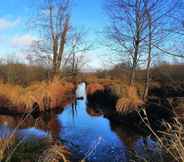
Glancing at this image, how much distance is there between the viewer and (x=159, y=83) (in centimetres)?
2347

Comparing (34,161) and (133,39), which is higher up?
(133,39)

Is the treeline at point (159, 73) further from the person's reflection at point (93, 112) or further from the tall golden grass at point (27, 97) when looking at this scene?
the tall golden grass at point (27, 97)

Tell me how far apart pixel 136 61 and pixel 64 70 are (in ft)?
38.9

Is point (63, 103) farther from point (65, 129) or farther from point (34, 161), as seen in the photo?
point (34, 161)

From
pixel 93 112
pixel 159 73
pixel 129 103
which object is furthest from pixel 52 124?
pixel 159 73

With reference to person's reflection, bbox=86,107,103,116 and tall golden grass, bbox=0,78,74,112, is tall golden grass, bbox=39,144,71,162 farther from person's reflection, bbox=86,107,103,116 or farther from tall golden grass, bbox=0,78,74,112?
tall golden grass, bbox=0,78,74,112

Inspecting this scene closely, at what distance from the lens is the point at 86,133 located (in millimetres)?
12641

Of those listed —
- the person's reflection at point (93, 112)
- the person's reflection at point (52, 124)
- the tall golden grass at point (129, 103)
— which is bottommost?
the person's reflection at point (52, 124)

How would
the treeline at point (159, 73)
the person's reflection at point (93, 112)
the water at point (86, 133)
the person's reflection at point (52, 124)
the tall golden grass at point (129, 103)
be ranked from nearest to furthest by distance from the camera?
the water at point (86, 133) → the person's reflection at point (52, 124) → the treeline at point (159, 73) → the tall golden grass at point (129, 103) → the person's reflection at point (93, 112)

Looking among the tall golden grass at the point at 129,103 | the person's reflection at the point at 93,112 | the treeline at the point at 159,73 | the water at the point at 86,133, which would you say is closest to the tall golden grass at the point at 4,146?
the water at the point at 86,133

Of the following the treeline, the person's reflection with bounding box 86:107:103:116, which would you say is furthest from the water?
the treeline

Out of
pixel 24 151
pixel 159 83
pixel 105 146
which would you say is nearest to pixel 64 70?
pixel 159 83

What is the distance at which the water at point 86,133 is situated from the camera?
960 cm

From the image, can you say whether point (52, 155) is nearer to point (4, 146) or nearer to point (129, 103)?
point (4, 146)
